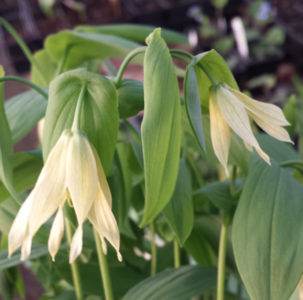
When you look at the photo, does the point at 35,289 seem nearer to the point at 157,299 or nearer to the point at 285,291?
the point at 157,299

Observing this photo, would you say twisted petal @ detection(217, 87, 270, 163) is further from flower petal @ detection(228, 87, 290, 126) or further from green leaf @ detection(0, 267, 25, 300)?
green leaf @ detection(0, 267, 25, 300)

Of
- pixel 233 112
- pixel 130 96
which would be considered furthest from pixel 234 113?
pixel 130 96

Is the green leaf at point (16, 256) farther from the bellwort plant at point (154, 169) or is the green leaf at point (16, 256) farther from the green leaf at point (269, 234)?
the green leaf at point (269, 234)

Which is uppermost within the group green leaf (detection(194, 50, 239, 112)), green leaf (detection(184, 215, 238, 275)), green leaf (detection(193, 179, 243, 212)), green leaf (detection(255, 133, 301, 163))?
green leaf (detection(194, 50, 239, 112))

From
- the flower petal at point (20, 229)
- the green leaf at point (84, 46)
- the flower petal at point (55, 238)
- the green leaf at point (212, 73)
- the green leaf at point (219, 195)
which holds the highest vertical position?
the green leaf at point (84, 46)

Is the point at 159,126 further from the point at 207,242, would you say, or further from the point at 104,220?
the point at 207,242

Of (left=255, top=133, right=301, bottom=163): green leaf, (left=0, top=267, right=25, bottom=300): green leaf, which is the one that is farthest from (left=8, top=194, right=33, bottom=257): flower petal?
(left=255, top=133, right=301, bottom=163): green leaf

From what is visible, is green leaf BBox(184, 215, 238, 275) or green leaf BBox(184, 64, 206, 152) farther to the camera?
green leaf BBox(184, 215, 238, 275)

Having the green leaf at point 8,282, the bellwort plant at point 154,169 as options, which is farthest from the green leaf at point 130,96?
the green leaf at point 8,282
